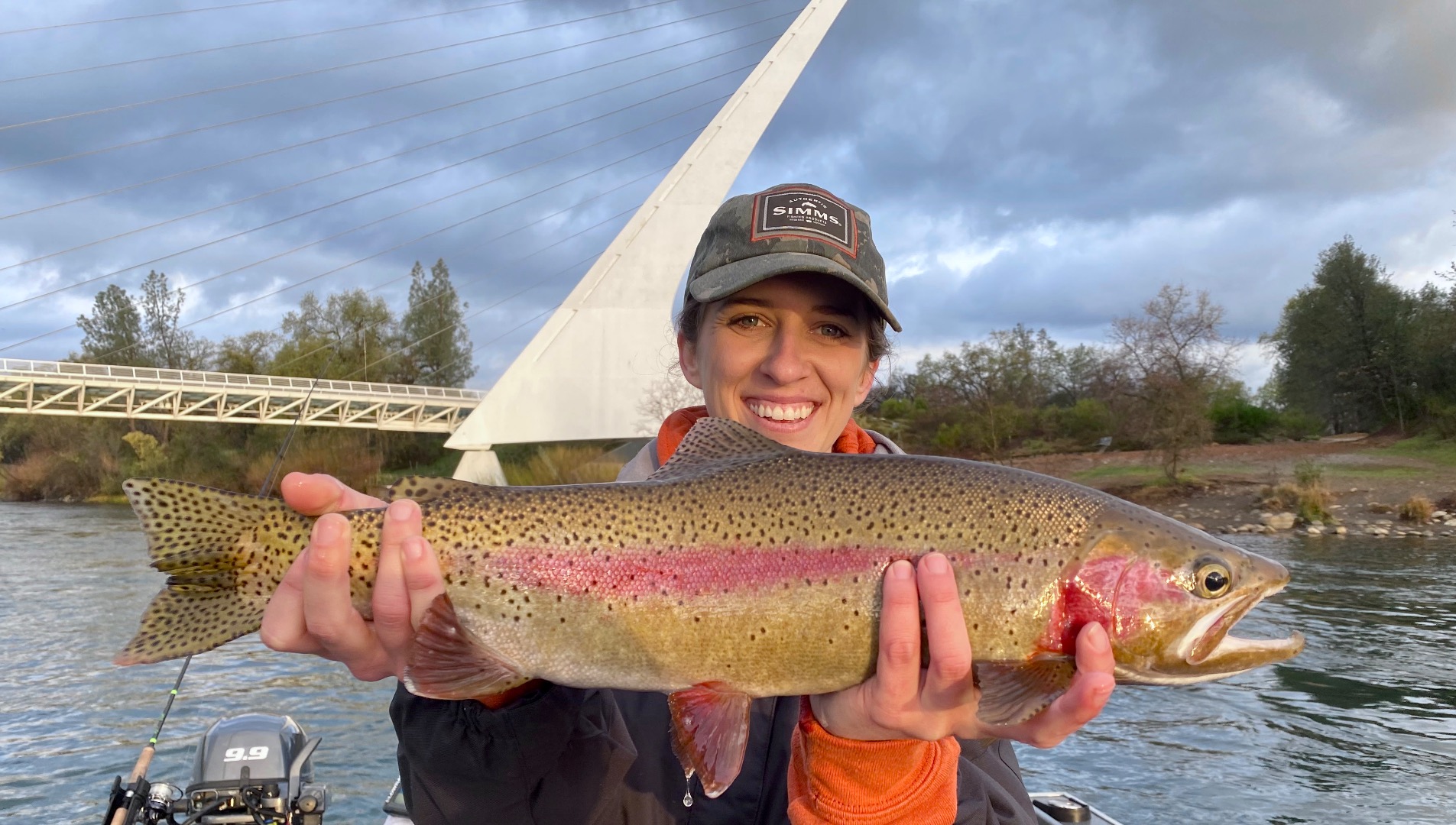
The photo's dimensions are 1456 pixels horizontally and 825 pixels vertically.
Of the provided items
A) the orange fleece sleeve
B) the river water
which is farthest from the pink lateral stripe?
the river water

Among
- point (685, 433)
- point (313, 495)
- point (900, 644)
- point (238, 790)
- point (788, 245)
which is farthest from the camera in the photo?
point (238, 790)

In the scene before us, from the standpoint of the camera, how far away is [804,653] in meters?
2.74

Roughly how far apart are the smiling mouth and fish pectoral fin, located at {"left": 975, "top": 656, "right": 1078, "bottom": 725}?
54.0 inches

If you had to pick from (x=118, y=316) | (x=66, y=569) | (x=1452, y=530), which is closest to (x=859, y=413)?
(x=1452, y=530)

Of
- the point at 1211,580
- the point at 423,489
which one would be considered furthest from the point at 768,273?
the point at 1211,580

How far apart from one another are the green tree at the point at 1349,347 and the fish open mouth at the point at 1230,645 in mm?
52963

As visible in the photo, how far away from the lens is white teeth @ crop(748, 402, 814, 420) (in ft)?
12.5

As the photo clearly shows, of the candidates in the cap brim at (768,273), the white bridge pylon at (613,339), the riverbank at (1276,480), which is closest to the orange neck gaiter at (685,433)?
the cap brim at (768,273)

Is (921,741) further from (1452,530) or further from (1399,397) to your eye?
(1399,397)

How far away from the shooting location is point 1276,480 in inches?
1254

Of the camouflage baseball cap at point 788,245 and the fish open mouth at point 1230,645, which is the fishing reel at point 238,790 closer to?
the camouflage baseball cap at point 788,245

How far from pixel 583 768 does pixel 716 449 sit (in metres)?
1.07

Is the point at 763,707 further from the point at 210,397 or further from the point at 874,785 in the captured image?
the point at 210,397

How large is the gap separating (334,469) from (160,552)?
98.8ft
